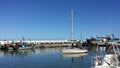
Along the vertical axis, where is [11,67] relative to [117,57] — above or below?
below

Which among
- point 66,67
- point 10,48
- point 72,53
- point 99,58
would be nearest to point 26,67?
point 66,67

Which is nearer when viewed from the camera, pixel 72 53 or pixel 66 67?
pixel 66 67

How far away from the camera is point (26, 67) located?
34062 millimetres

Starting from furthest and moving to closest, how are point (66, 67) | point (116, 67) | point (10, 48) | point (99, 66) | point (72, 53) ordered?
point (10, 48) < point (72, 53) < point (66, 67) < point (99, 66) < point (116, 67)

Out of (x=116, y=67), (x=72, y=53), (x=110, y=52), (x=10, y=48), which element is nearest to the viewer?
(x=116, y=67)

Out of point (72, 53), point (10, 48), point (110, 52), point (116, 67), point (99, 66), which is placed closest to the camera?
point (116, 67)

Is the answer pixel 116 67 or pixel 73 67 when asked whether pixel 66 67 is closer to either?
pixel 73 67

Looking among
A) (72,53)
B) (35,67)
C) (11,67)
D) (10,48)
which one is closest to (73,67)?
(35,67)

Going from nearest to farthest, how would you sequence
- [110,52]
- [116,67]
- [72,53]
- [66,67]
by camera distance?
[116,67], [110,52], [66,67], [72,53]

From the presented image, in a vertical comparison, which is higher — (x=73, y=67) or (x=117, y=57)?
(x=117, y=57)

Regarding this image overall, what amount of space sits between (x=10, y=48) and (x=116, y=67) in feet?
226

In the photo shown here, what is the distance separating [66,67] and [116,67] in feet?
46.9

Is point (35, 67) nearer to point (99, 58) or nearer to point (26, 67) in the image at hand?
point (26, 67)

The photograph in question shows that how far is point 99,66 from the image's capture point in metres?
20.6
